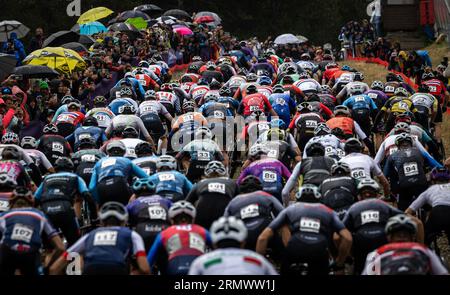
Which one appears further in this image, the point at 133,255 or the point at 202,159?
the point at 202,159

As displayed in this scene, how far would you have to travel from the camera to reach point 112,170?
16859 mm

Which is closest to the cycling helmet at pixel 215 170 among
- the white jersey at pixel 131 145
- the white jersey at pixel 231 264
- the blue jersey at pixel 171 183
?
the blue jersey at pixel 171 183

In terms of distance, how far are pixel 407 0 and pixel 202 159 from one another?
44.3 meters

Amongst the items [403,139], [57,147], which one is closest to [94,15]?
[57,147]

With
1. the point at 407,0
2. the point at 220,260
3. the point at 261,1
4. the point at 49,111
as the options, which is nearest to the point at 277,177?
the point at 220,260

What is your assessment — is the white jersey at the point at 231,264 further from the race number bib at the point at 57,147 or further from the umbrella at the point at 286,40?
the umbrella at the point at 286,40

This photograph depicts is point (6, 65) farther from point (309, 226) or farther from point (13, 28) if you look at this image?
point (309, 226)

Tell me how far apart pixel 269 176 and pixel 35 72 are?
1406 centimetres

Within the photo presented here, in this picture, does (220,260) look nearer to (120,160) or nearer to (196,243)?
(196,243)

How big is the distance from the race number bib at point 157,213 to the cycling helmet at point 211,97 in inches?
441

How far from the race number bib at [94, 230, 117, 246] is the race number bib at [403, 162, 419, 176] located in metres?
6.25

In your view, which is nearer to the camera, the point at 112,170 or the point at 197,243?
the point at 197,243

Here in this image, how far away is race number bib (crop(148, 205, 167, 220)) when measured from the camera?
14133 mm

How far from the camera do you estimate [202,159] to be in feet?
62.3
